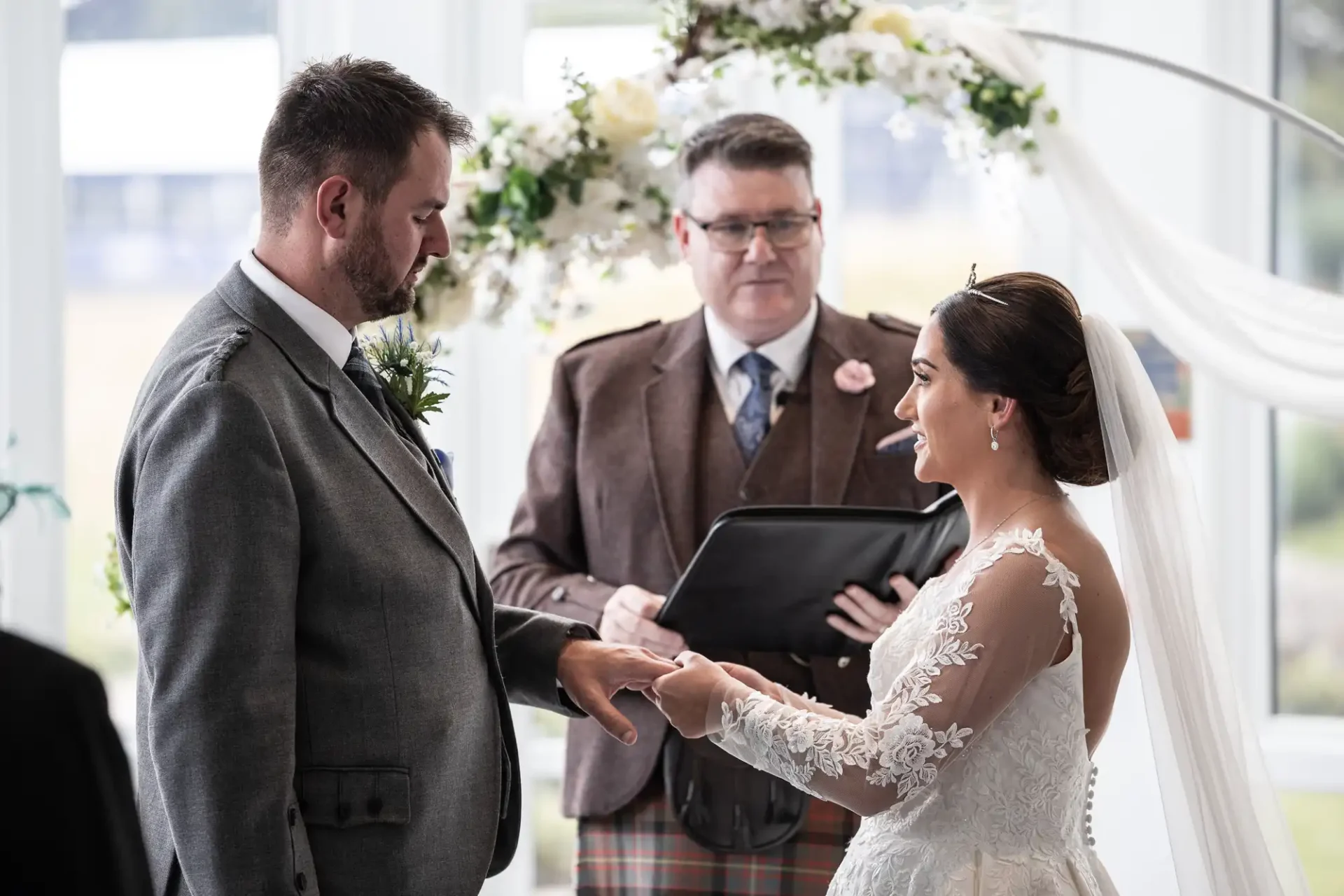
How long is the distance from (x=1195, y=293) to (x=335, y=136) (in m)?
1.99

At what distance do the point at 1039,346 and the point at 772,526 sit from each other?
60 cm

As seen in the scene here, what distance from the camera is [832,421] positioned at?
2.77m

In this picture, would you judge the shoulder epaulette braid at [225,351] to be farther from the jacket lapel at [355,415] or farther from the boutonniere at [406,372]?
the boutonniere at [406,372]

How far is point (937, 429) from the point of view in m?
2.09

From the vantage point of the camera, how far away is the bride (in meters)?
1.94

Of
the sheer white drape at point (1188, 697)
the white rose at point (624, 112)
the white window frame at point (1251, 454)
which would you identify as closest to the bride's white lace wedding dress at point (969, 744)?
the sheer white drape at point (1188, 697)

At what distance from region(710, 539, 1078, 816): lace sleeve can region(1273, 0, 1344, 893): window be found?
101 inches

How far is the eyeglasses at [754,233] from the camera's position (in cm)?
279

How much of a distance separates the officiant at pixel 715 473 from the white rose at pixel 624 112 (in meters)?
0.14

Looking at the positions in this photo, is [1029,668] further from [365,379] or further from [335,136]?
[335,136]

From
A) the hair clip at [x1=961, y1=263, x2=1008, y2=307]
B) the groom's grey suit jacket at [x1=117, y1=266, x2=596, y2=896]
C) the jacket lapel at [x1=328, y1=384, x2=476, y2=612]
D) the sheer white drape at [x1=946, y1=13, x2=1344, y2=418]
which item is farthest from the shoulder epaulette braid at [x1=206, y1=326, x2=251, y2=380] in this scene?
the sheer white drape at [x1=946, y1=13, x2=1344, y2=418]

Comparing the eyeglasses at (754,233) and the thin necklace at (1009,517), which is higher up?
the eyeglasses at (754,233)

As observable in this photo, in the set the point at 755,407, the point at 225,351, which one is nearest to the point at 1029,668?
the point at 755,407

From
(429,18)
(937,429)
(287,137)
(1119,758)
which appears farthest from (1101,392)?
(429,18)
